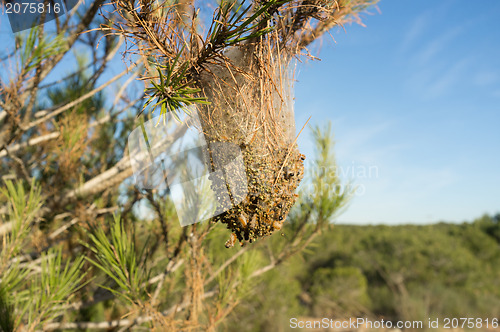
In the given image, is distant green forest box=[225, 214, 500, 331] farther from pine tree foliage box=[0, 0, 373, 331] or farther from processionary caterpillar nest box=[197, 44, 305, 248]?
processionary caterpillar nest box=[197, 44, 305, 248]

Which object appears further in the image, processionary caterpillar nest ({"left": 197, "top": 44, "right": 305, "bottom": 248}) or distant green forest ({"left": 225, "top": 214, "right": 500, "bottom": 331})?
distant green forest ({"left": 225, "top": 214, "right": 500, "bottom": 331})

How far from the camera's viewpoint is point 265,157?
52cm

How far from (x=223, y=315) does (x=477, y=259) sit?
1153cm

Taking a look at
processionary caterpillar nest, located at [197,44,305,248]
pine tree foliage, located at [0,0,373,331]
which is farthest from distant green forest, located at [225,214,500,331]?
processionary caterpillar nest, located at [197,44,305,248]

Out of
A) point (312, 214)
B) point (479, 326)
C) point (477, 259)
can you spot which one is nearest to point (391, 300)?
point (479, 326)

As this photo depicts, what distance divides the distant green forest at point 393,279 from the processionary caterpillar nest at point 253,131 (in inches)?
239

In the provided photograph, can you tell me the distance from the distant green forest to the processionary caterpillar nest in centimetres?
607

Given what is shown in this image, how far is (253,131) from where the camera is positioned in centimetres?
52

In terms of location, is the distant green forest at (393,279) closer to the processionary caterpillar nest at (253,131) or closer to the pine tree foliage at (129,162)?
the pine tree foliage at (129,162)

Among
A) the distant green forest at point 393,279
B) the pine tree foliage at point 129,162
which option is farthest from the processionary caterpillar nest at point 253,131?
the distant green forest at point 393,279

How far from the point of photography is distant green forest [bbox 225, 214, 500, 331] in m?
7.34

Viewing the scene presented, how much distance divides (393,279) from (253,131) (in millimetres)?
10635

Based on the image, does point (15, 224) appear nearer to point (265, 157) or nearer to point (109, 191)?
point (109, 191)

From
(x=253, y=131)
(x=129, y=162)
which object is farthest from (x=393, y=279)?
(x=253, y=131)
